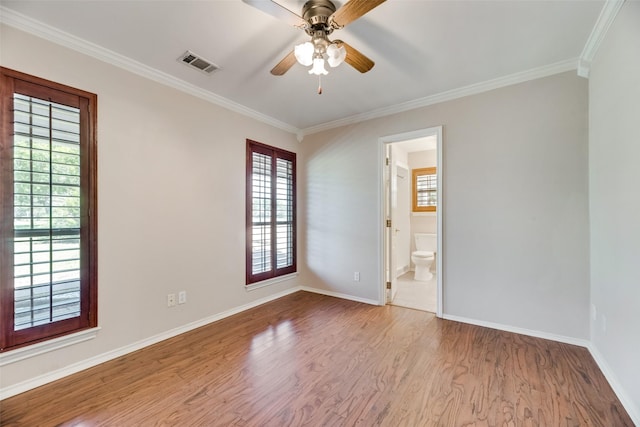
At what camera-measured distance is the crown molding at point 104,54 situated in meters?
1.82

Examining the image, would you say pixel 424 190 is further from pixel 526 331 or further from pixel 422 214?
pixel 526 331

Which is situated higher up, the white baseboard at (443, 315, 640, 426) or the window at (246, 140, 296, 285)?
the window at (246, 140, 296, 285)

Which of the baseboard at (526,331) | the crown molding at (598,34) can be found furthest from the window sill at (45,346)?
the crown molding at (598,34)

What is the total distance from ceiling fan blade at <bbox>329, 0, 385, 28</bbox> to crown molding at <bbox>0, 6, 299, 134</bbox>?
182 cm

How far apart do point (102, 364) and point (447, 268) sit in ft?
10.8

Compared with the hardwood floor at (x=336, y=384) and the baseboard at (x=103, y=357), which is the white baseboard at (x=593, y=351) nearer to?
the hardwood floor at (x=336, y=384)

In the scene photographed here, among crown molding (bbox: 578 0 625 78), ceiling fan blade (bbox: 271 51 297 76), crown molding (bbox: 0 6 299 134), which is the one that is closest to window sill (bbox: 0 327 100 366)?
crown molding (bbox: 0 6 299 134)

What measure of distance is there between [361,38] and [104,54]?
6.76ft

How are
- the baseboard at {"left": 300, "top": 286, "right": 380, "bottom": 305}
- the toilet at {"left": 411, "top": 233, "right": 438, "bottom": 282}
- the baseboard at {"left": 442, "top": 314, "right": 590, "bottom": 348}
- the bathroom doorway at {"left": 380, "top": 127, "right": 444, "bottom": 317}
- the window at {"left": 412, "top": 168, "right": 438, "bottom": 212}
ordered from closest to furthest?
the baseboard at {"left": 442, "top": 314, "right": 590, "bottom": 348}
the bathroom doorway at {"left": 380, "top": 127, "right": 444, "bottom": 317}
the baseboard at {"left": 300, "top": 286, "right": 380, "bottom": 305}
the toilet at {"left": 411, "top": 233, "right": 438, "bottom": 282}
the window at {"left": 412, "top": 168, "right": 438, "bottom": 212}

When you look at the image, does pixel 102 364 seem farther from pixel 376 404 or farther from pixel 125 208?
pixel 376 404

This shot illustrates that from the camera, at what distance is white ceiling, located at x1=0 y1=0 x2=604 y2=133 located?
176 cm

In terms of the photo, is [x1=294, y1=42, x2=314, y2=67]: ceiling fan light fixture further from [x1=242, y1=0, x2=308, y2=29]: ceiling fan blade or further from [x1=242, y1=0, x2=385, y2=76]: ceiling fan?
[x1=242, y1=0, x2=308, y2=29]: ceiling fan blade

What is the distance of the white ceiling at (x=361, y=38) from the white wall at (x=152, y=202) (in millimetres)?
250

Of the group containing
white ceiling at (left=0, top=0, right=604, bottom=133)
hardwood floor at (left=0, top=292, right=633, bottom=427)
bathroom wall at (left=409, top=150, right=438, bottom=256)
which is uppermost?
white ceiling at (left=0, top=0, right=604, bottom=133)
